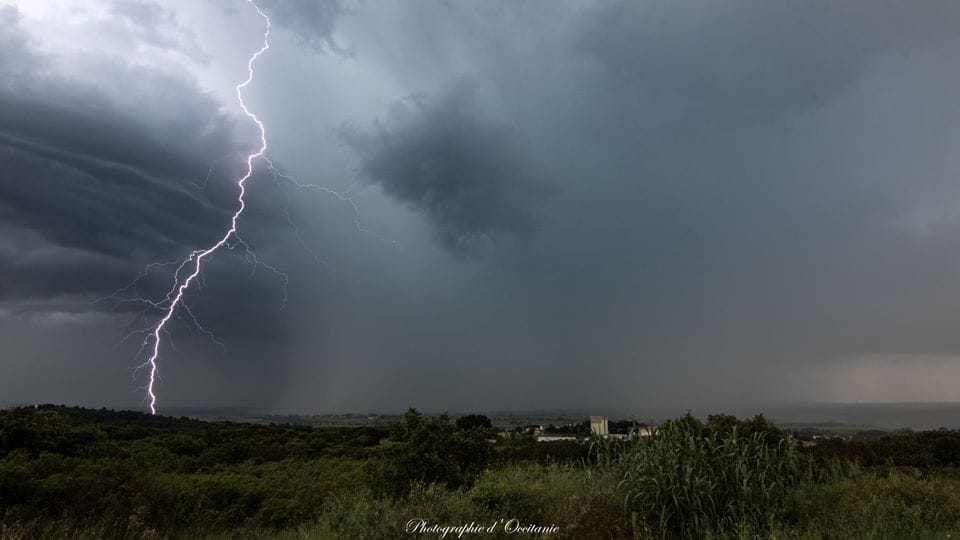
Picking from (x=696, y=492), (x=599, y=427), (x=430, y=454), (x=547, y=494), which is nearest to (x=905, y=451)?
(x=599, y=427)

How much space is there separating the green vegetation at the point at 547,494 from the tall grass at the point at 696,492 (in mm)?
29

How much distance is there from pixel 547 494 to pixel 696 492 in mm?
2595

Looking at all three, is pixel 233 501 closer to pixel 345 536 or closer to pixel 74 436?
pixel 345 536

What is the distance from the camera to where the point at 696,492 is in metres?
9.09

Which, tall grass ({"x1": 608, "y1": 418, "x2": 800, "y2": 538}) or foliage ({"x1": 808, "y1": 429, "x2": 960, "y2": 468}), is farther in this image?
foliage ({"x1": 808, "y1": 429, "x2": 960, "y2": 468})

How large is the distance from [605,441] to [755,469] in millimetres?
3428

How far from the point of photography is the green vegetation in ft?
28.4

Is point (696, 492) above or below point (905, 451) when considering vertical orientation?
above

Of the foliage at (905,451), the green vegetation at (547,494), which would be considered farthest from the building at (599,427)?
the foliage at (905,451)

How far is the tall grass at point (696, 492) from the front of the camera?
877cm

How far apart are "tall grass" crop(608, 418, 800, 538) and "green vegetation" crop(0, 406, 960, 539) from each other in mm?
29

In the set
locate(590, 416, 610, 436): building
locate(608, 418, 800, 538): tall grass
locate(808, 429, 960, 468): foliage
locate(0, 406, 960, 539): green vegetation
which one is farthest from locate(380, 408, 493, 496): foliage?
locate(808, 429, 960, 468): foliage

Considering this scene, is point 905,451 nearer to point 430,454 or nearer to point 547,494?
point 547,494

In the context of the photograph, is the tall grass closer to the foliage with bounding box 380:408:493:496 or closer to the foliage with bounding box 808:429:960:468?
the foliage with bounding box 380:408:493:496
